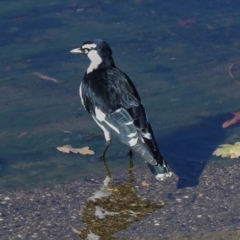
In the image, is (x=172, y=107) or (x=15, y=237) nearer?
(x=15, y=237)

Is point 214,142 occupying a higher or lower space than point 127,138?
lower

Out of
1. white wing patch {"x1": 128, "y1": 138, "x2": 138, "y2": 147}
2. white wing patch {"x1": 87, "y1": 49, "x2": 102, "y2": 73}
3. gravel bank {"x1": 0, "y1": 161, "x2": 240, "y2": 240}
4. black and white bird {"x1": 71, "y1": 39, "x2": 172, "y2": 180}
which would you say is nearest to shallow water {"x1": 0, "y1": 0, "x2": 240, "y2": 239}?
gravel bank {"x1": 0, "y1": 161, "x2": 240, "y2": 240}

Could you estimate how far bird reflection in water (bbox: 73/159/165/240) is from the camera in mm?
5844

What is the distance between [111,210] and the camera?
6.18 metres

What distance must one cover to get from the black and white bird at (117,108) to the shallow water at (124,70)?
1.27ft

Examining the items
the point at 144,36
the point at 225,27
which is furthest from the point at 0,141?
the point at 225,27

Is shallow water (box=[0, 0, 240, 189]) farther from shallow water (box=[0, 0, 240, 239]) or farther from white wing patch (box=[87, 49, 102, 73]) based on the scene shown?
white wing patch (box=[87, 49, 102, 73])

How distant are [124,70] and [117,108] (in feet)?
7.66

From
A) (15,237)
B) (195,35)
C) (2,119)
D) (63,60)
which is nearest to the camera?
(15,237)

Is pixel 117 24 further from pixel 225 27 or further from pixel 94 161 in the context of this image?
pixel 94 161

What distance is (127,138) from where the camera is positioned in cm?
662

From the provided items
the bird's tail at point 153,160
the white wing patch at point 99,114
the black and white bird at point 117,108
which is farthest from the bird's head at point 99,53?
the bird's tail at point 153,160

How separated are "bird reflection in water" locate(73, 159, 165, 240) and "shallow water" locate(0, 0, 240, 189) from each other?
45 cm

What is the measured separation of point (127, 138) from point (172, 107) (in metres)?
1.84
